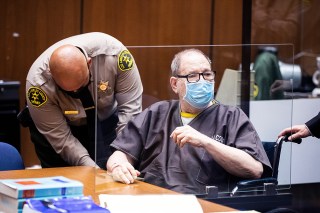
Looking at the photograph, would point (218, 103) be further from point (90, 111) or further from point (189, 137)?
point (90, 111)

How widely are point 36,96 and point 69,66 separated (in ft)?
1.21

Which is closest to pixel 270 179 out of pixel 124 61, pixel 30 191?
pixel 124 61

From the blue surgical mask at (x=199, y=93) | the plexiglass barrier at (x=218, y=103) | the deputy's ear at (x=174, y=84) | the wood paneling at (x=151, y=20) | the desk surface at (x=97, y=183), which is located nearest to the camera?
the desk surface at (x=97, y=183)

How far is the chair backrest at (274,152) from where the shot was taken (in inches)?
143

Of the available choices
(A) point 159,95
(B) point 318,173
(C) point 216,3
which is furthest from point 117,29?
(A) point 159,95

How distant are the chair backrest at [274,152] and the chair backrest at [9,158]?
1.30 m

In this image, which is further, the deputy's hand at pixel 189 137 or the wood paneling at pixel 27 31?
the wood paneling at pixel 27 31

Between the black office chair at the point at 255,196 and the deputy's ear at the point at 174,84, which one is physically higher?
the deputy's ear at the point at 174,84

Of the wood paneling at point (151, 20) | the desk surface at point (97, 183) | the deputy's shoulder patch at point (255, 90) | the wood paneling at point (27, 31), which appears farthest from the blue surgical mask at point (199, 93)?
the wood paneling at point (27, 31)

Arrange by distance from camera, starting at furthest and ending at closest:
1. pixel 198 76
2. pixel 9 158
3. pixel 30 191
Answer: pixel 9 158, pixel 198 76, pixel 30 191

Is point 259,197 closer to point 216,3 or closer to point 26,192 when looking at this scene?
point 26,192

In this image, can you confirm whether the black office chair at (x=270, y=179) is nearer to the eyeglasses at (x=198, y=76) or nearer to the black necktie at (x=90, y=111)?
the eyeglasses at (x=198, y=76)

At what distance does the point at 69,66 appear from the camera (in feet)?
13.1

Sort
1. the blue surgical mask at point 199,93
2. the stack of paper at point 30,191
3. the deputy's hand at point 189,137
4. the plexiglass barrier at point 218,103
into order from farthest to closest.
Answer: the blue surgical mask at point 199,93 → the plexiglass barrier at point 218,103 → the deputy's hand at point 189,137 → the stack of paper at point 30,191
